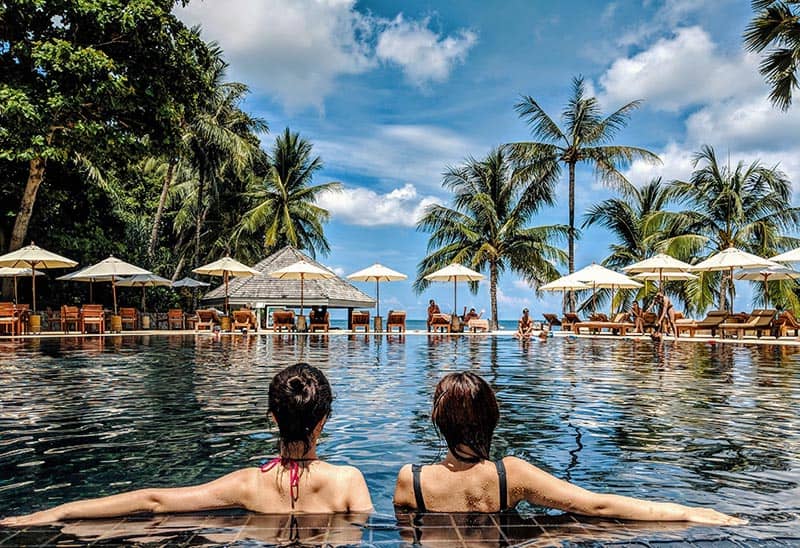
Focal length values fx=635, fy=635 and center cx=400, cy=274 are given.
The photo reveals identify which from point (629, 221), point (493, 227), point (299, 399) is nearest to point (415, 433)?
point (299, 399)

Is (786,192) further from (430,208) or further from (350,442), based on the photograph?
(350,442)

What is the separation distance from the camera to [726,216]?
2984cm

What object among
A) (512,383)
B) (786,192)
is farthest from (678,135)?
(512,383)

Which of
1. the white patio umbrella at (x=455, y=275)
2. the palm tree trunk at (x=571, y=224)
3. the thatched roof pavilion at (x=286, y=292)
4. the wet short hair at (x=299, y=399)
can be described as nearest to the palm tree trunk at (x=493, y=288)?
the palm tree trunk at (x=571, y=224)

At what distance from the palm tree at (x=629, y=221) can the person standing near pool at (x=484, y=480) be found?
30526mm

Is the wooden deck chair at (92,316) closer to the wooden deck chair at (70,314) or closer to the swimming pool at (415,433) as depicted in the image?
the wooden deck chair at (70,314)

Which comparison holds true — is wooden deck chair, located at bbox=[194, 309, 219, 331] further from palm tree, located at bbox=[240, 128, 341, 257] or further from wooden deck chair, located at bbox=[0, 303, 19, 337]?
palm tree, located at bbox=[240, 128, 341, 257]

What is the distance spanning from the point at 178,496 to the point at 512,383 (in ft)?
21.8

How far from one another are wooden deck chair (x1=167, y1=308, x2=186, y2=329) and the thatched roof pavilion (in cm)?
154

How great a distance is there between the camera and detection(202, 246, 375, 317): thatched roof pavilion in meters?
28.4

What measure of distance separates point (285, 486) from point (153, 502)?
0.63m

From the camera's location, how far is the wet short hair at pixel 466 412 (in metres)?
2.90

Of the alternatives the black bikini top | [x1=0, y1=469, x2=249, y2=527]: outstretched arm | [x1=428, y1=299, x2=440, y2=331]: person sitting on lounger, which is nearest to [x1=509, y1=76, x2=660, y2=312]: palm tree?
[x1=428, y1=299, x2=440, y2=331]: person sitting on lounger

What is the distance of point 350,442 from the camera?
538 cm
